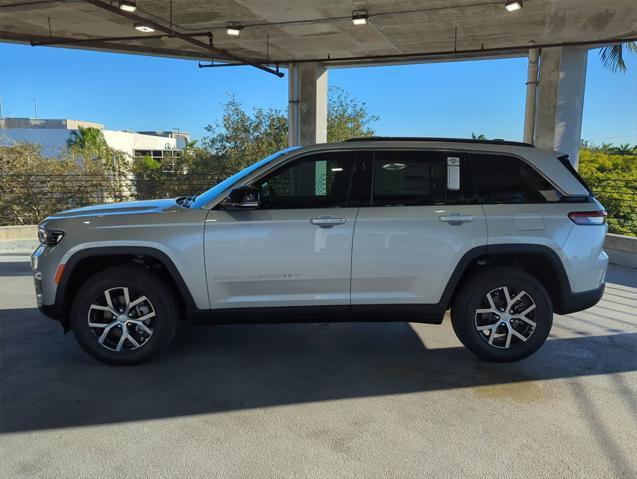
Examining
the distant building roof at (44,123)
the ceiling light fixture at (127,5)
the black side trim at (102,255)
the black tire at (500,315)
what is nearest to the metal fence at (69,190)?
the ceiling light fixture at (127,5)

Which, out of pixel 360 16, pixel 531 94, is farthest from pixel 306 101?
pixel 531 94

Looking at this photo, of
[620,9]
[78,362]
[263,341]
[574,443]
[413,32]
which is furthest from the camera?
[413,32]

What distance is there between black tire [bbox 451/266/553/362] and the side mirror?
1.85m

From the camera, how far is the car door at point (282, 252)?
3.85 metres

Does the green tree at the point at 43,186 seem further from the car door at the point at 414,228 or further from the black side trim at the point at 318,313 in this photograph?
the car door at the point at 414,228

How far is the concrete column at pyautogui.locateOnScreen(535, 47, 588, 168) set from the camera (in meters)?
10.2

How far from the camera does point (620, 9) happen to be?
8.33 meters

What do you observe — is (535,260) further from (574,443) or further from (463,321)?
(574,443)

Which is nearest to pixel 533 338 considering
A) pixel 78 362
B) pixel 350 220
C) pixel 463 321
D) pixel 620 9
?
pixel 463 321

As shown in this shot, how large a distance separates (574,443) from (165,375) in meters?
2.91

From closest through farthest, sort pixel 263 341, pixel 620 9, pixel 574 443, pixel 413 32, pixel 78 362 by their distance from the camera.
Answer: pixel 574 443
pixel 78 362
pixel 263 341
pixel 620 9
pixel 413 32

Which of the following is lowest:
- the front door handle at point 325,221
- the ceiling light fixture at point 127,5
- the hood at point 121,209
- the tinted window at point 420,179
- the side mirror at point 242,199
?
the front door handle at point 325,221

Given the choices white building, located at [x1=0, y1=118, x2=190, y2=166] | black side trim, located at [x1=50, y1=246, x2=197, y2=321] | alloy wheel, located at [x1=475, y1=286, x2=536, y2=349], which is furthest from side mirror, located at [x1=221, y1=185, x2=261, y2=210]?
white building, located at [x1=0, y1=118, x2=190, y2=166]

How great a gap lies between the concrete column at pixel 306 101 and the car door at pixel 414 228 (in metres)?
8.96
